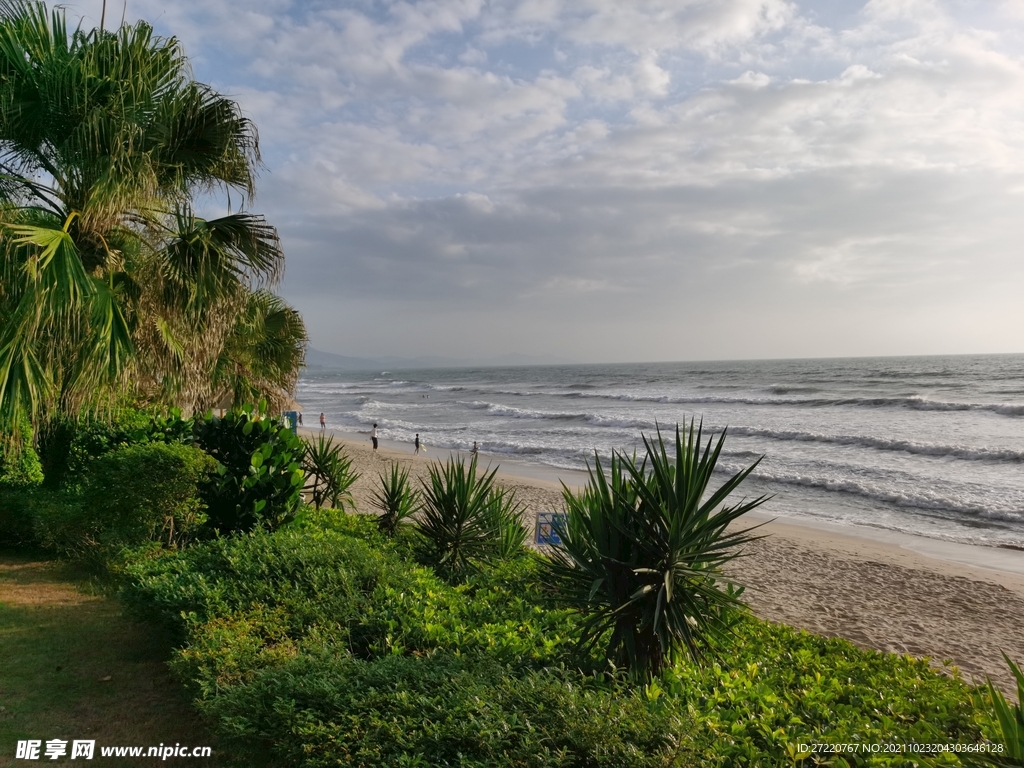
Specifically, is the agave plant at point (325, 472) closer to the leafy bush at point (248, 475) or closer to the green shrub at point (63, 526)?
the leafy bush at point (248, 475)

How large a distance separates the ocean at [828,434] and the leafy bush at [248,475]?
14.2 feet

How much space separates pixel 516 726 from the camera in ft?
7.98

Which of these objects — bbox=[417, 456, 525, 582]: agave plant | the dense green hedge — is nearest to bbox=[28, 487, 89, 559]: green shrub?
the dense green hedge

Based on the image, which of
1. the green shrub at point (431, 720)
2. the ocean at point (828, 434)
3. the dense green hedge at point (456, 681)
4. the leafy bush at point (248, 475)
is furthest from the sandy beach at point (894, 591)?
the leafy bush at point (248, 475)

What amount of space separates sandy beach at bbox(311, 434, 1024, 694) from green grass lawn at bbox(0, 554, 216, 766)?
461cm

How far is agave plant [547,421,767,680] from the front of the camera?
132 inches

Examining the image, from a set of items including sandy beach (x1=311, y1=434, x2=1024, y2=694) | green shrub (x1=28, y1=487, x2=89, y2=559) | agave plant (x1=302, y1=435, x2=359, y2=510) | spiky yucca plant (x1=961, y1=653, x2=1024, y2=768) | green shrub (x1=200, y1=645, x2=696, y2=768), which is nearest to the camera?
spiky yucca plant (x1=961, y1=653, x2=1024, y2=768)

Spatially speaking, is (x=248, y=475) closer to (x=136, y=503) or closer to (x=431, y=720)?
(x=136, y=503)

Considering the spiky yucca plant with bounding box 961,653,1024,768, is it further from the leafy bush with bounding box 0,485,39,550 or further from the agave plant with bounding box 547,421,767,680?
the leafy bush with bounding box 0,485,39,550

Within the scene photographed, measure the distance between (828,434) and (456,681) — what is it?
28108 millimetres

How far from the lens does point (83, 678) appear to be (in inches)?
160

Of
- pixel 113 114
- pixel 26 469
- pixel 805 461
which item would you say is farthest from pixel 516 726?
pixel 805 461

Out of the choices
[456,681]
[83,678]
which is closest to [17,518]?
[83,678]

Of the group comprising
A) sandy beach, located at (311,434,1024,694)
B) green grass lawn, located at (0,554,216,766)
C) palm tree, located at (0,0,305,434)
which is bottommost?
sandy beach, located at (311,434,1024,694)
